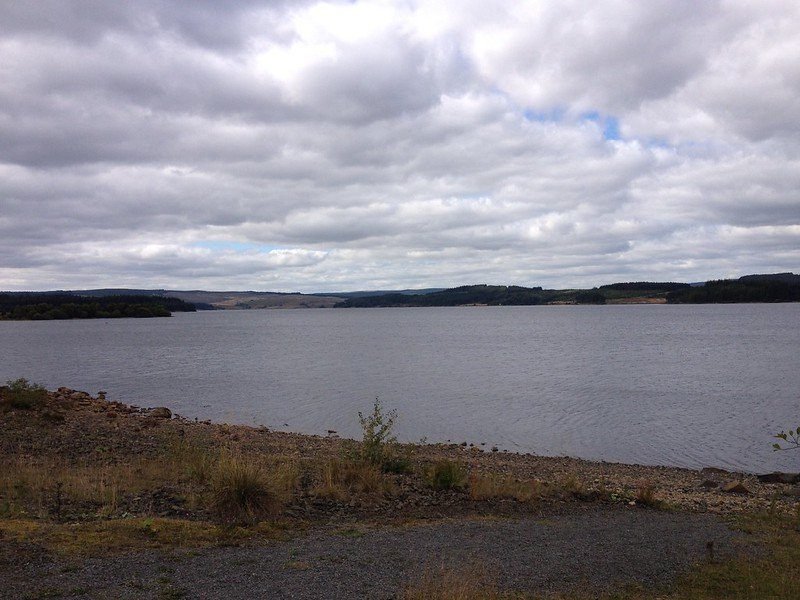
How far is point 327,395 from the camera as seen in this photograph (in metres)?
37.9

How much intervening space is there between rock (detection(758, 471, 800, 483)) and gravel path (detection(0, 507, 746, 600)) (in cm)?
879

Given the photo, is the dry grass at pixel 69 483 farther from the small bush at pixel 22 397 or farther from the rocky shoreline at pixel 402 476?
the small bush at pixel 22 397

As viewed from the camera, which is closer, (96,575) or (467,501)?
(96,575)

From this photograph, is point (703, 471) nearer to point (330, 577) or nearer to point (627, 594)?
point (627, 594)

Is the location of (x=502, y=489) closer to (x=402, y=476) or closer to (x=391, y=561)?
(x=402, y=476)

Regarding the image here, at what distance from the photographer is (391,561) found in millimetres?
8336

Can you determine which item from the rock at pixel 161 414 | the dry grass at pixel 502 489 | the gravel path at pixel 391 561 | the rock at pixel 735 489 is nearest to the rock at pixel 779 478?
the rock at pixel 735 489

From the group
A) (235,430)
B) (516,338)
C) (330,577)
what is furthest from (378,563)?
(516,338)

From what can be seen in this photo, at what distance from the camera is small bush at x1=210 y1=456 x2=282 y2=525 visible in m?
10.2

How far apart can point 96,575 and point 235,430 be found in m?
18.0

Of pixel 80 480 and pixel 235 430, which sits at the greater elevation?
pixel 80 480

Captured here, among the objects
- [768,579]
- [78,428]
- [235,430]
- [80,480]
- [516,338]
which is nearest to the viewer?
[768,579]

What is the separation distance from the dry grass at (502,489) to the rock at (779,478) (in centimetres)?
867

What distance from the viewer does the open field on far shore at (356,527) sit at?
24.8 ft
